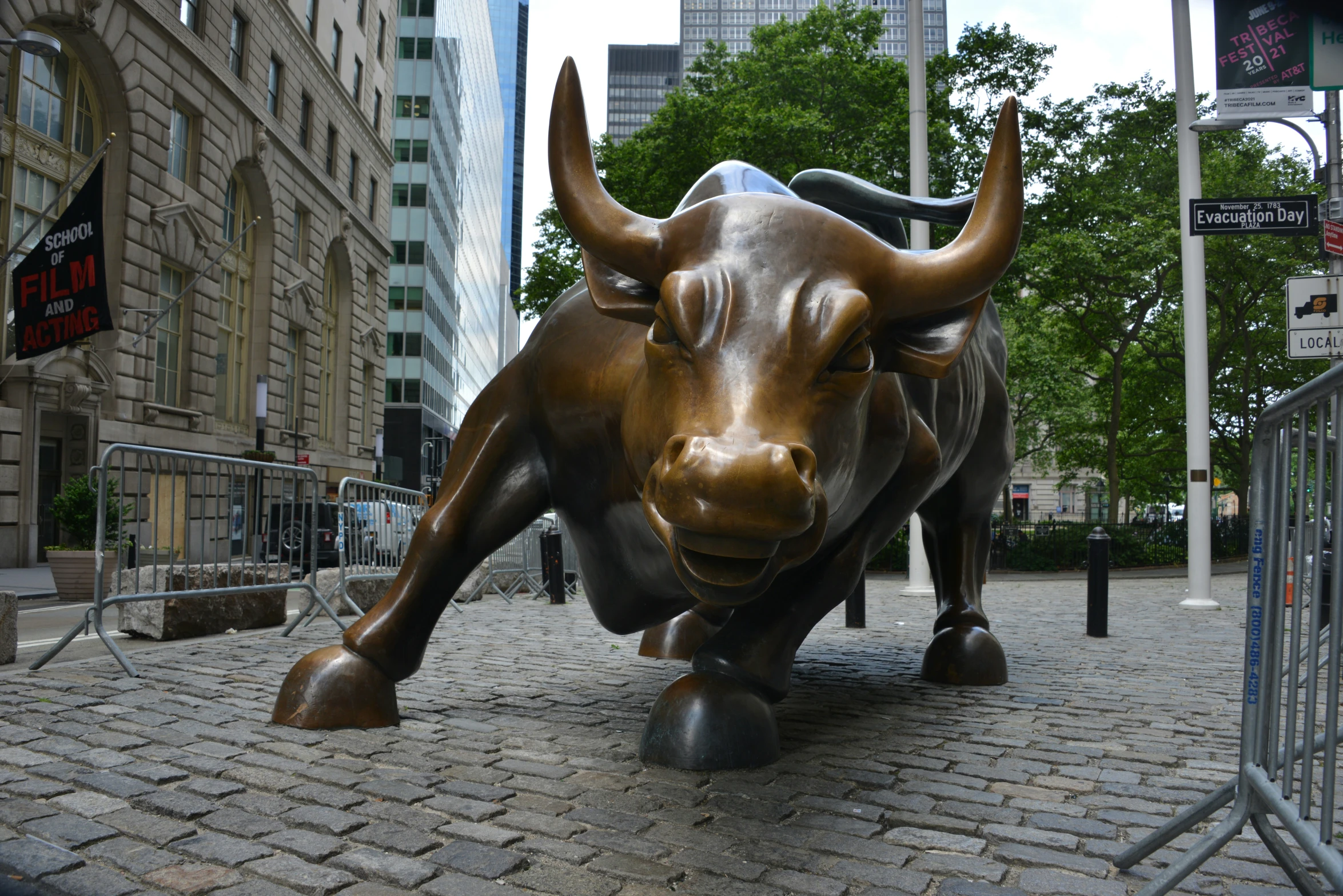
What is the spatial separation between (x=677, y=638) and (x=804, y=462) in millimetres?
3837

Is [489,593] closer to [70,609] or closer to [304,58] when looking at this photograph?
[70,609]

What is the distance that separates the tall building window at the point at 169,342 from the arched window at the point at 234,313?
2.14 meters

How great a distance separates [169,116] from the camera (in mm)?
20750

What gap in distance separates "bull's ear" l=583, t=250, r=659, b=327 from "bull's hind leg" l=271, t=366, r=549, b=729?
36.8 inches


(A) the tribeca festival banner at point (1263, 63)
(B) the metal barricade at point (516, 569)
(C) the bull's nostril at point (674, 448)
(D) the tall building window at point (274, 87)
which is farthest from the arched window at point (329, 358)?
(C) the bull's nostril at point (674, 448)

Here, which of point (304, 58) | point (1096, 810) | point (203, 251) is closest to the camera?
point (1096, 810)

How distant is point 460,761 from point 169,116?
21386mm

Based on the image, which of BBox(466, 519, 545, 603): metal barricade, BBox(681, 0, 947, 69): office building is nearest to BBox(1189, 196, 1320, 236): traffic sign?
BBox(466, 519, 545, 603): metal barricade

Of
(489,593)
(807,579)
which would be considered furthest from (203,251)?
(807,579)

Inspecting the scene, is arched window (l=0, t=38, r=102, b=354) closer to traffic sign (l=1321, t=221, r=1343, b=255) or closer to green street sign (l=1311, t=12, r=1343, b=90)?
green street sign (l=1311, t=12, r=1343, b=90)

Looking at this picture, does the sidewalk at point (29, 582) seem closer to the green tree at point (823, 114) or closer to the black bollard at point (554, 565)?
the black bollard at point (554, 565)

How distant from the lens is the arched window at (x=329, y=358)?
33438mm

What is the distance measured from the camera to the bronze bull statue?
8.00ft

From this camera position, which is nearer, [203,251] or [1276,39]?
[1276,39]
